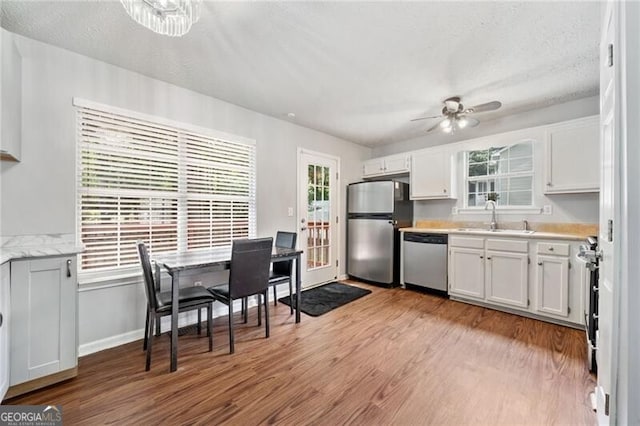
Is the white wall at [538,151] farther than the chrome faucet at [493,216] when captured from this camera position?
No

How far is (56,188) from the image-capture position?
6.99 feet

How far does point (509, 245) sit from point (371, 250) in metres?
1.85

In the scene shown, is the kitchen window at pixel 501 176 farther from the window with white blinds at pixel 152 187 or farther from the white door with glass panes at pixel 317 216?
the window with white blinds at pixel 152 187

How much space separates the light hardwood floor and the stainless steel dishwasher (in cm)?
92

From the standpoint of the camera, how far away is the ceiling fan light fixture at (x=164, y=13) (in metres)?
1.38

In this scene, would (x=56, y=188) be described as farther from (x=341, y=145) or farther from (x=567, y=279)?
(x=567, y=279)

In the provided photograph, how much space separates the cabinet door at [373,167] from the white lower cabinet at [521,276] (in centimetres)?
172

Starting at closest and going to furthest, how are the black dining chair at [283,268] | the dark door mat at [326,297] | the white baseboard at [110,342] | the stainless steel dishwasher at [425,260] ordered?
the white baseboard at [110,342], the black dining chair at [283,268], the dark door mat at [326,297], the stainless steel dishwasher at [425,260]

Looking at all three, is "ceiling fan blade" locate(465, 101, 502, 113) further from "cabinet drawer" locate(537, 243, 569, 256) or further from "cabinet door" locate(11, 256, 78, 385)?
"cabinet door" locate(11, 256, 78, 385)

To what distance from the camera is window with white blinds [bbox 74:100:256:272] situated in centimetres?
232

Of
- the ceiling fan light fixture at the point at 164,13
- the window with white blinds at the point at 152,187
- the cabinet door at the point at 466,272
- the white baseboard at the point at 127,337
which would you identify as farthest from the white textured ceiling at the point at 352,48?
the white baseboard at the point at 127,337

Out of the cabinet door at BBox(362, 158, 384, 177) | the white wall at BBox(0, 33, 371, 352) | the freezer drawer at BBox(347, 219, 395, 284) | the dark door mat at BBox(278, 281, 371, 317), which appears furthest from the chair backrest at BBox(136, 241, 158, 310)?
the cabinet door at BBox(362, 158, 384, 177)

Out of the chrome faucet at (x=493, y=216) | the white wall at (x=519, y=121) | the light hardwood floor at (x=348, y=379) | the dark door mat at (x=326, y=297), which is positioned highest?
the white wall at (x=519, y=121)

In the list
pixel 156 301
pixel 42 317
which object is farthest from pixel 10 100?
pixel 156 301
